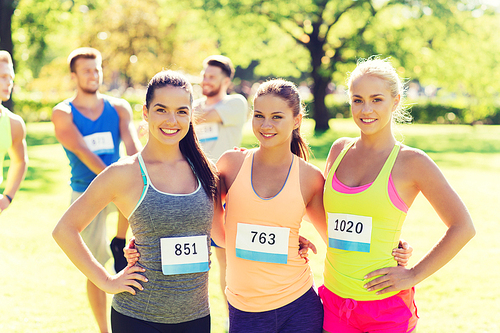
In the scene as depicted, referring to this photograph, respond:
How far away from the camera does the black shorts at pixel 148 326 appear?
7.30 feet

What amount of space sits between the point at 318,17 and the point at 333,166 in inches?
808

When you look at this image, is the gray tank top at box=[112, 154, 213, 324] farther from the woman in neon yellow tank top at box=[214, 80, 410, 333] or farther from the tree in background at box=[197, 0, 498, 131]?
the tree in background at box=[197, 0, 498, 131]

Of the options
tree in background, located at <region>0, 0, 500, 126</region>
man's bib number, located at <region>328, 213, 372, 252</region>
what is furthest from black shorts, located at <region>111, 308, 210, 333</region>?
tree in background, located at <region>0, 0, 500, 126</region>

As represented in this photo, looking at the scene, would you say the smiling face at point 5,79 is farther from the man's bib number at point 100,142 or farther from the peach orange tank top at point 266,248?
the peach orange tank top at point 266,248

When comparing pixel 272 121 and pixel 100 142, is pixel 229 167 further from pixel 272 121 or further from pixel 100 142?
pixel 100 142

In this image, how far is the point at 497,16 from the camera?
67.6ft

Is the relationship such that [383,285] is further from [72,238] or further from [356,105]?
[72,238]

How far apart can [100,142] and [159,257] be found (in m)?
1.98

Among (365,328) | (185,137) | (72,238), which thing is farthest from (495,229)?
(72,238)

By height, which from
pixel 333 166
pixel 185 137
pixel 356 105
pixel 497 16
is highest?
pixel 497 16

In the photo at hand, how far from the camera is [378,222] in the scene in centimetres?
231

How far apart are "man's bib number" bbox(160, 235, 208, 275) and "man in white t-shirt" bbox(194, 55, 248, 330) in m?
2.25

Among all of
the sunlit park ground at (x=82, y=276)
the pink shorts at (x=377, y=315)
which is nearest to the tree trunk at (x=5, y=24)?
the sunlit park ground at (x=82, y=276)

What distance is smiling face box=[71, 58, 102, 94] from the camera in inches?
154
